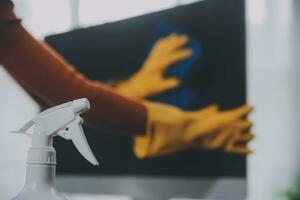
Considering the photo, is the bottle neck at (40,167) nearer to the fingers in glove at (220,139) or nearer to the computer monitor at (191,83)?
the computer monitor at (191,83)

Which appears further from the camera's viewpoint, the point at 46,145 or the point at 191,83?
the point at 191,83

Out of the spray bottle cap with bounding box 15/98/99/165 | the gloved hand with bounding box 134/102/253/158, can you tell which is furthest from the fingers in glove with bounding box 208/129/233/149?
the spray bottle cap with bounding box 15/98/99/165

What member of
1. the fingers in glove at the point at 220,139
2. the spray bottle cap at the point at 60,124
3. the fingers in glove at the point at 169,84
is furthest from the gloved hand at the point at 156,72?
the spray bottle cap at the point at 60,124

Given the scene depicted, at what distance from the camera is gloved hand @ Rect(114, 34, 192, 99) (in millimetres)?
720

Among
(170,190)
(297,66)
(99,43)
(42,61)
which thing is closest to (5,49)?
(42,61)

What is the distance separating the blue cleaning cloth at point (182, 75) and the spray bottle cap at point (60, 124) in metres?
0.29

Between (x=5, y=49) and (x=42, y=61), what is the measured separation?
0.05 m

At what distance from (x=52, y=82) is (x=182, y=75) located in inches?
7.9

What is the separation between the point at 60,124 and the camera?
1.41 feet

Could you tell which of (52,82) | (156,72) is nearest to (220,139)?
(156,72)

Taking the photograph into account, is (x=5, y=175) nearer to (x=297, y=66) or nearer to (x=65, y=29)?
(x=65, y=29)

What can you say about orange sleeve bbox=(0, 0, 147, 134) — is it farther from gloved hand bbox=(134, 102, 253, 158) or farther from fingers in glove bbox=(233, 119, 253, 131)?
fingers in glove bbox=(233, 119, 253, 131)

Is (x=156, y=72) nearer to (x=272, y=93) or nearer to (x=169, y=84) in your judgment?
(x=169, y=84)

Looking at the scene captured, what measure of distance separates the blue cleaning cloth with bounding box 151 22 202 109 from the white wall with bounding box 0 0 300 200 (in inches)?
3.3
